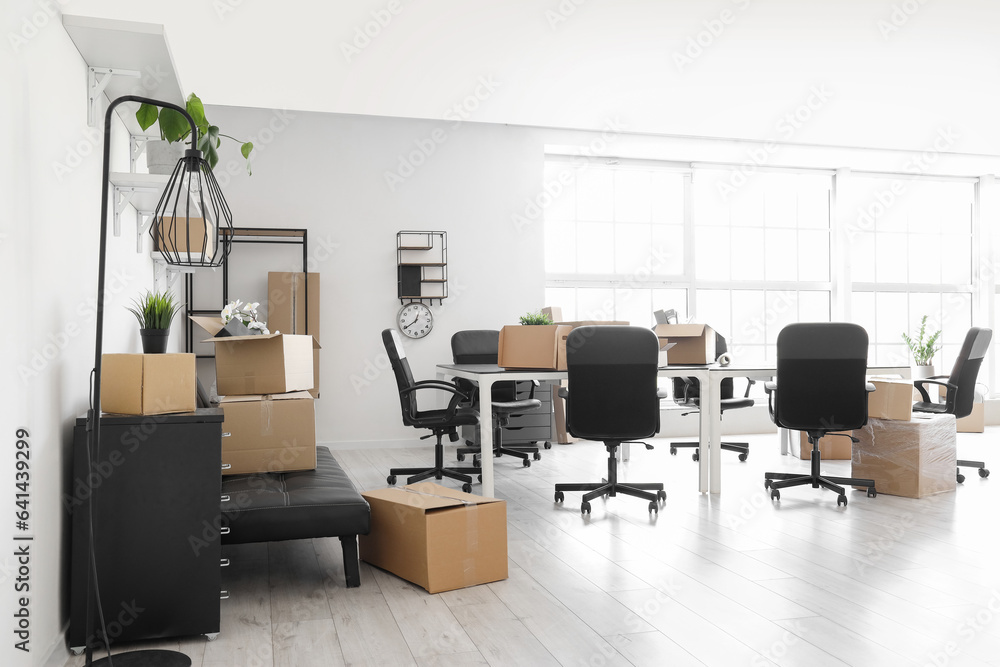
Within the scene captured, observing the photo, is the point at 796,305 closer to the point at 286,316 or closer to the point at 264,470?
the point at 286,316

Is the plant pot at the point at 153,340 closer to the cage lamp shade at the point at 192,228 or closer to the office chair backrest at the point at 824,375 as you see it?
the cage lamp shade at the point at 192,228

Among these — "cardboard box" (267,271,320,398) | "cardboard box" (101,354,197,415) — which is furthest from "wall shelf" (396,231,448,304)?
"cardboard box" (101,354,197,415)

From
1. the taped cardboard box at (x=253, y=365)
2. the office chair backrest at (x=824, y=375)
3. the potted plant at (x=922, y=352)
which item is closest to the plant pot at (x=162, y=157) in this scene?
the taped cardboard box at (x=253, y=365)

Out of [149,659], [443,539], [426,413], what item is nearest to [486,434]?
[426,413]

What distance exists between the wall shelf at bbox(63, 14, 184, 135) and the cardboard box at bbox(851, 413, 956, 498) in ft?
13.4

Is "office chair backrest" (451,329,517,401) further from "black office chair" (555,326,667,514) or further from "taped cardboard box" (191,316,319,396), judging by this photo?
"taped cardboard box" (191,316,319,396)

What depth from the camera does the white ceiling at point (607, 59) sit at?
13.5ft

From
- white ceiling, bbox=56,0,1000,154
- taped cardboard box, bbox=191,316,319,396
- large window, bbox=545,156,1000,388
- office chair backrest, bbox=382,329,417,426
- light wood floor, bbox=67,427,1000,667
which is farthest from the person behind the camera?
large window, bbox=545,156,1000,388

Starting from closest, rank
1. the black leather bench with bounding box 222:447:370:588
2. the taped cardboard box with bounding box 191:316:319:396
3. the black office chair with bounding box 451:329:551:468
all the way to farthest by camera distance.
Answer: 1. the black leather bench with bounding box 222:447:370:588
2. the taped cardboard box with bounding box 191:316:319:396
3. the black office chair with bounding box 451:329:551:468

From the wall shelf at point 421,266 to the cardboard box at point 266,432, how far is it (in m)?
3.37

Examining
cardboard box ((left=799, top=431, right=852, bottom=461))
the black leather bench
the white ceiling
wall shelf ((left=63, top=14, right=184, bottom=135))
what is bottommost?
cardboard box ((left=799, top=431, right=852, bottom=461))

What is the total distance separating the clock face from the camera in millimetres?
6559

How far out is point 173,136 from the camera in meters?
2.52

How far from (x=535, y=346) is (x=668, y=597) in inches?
73.1
